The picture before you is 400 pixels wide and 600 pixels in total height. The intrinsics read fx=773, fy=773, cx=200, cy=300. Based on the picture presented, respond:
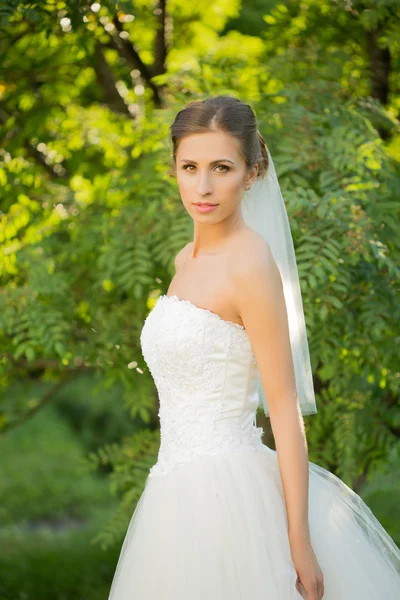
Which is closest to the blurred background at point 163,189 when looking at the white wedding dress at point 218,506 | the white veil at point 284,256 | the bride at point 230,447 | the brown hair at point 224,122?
the white veil at point 284,256

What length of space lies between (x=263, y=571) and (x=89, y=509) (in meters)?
7.51

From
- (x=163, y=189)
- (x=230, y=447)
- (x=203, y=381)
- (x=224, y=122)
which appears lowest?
(x=163, y=189)

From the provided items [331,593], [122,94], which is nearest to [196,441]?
[331,593]

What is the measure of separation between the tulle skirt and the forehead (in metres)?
0.89

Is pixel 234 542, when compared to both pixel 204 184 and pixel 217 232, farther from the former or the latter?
pixel 204 184

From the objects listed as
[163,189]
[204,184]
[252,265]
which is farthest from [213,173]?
[163,189]

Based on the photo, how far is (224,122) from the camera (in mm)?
2338

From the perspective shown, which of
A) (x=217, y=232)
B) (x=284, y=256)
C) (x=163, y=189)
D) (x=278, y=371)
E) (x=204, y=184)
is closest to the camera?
(x=278, y=371)

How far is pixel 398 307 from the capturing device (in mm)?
3551

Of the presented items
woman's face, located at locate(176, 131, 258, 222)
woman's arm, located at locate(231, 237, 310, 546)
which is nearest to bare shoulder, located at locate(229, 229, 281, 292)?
woman's arm, located at locate(231, 237, 310, 546)

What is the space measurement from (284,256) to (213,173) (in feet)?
1.69

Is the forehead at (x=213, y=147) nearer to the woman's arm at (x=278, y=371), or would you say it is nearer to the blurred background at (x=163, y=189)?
the woman's arm at (x=278, y=371)

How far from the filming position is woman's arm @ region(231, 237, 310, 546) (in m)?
2.13

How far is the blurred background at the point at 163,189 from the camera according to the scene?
3.60 m
